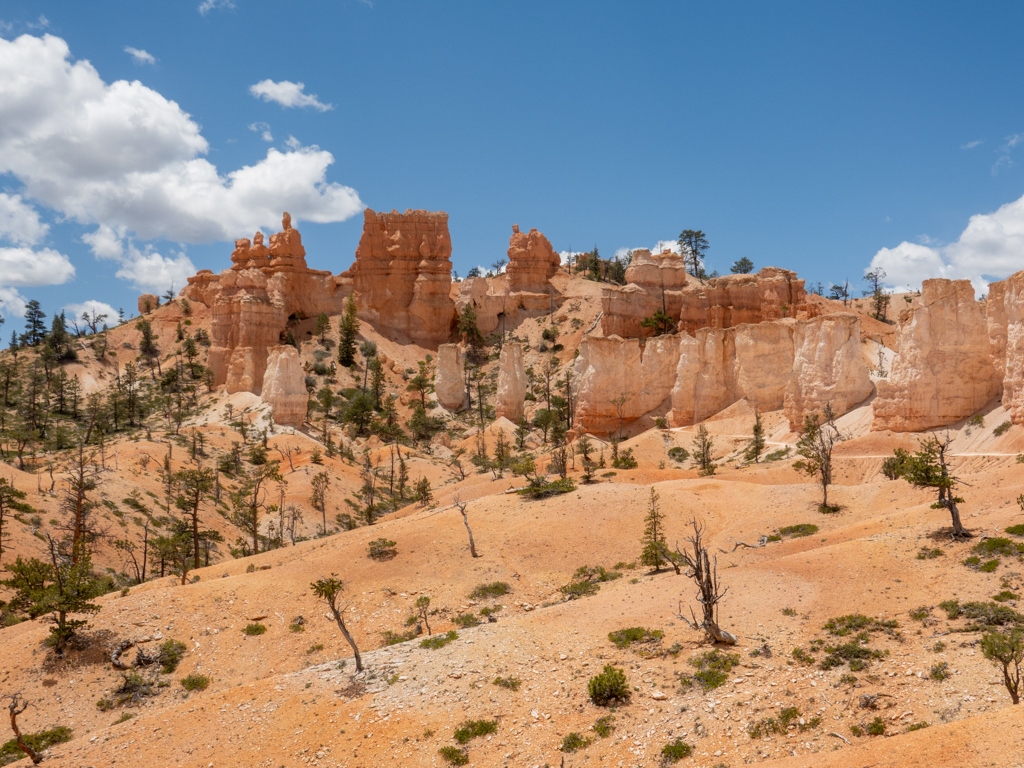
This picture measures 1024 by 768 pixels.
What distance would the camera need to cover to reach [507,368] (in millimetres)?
68000

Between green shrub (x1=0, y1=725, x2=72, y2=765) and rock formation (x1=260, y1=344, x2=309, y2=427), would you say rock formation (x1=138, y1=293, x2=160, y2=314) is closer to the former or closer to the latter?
rock formation (x1=260, y1=344, x2=309, y2=427)

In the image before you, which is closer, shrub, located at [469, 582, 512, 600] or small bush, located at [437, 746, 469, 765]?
small bush, located at [437, 746, 469, 765]

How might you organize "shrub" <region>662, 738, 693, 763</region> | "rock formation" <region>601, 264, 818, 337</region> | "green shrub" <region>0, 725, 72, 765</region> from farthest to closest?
"rock formation" <region>601, 264, 818, 337</region> < "green shrub" <region>0, 725, 72, 765</region> < "shrub" <region>662, 738, 693, 763</region>

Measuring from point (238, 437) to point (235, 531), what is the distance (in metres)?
19.3

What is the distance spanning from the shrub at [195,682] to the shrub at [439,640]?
746 centimetres

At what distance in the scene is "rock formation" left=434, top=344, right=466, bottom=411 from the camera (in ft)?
248

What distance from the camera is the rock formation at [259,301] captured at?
72.9 meters

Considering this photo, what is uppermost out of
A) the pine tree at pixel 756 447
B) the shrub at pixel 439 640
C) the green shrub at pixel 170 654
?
the pine tree at pixel 756 447

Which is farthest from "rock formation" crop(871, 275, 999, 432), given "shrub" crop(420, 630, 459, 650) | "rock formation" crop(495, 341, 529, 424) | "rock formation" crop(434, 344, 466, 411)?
"rock formation" crop(434, 344, 466, 411)

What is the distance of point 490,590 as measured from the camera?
26469 millimetres

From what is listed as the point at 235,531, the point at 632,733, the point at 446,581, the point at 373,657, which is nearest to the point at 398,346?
the point at 235,531

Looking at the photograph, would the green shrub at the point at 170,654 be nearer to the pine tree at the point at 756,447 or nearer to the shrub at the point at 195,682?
the shrub at the point at 195,682

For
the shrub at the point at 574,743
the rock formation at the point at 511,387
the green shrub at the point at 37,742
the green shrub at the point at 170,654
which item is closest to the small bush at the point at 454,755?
the shrub at the point at 574,743

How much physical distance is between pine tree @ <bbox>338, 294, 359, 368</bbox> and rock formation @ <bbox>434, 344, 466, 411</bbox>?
12.2m
